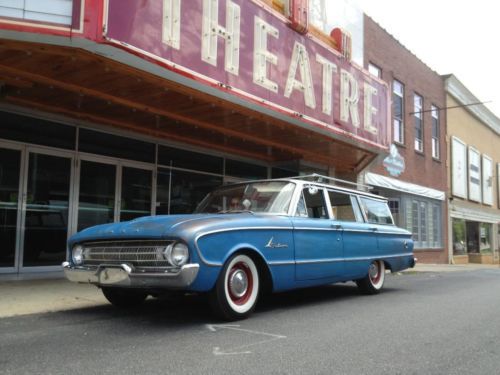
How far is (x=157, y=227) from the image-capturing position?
529 cm

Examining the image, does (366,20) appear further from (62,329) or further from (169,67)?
(62,329)

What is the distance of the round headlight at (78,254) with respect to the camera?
5.97 meters

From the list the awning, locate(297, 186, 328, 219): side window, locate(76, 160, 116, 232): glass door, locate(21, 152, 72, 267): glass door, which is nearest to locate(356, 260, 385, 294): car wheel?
locate(297, 186, 328, 219): side window

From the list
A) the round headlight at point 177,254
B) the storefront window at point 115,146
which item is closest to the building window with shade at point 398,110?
the storefront window at point 115,146

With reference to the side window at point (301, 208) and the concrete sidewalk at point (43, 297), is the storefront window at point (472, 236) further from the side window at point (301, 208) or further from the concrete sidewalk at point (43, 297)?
the concrete sidewalk at point (43, 297)

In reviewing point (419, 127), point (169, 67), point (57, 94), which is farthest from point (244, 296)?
point (419, 127)

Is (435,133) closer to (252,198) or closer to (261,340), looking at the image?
(252,198)

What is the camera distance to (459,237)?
2609cm

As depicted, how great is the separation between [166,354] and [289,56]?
7489mm

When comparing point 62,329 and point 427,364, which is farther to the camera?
point 62,329

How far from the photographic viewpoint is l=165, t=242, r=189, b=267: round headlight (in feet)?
16.7

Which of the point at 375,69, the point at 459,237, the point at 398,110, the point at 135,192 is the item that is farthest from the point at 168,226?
the point at 459,237

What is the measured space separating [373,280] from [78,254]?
4736 mm

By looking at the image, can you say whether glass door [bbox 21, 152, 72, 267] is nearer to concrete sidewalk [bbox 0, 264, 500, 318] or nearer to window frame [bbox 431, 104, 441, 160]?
concrete sidewalk [bbox 0, 264, 500, 318]
